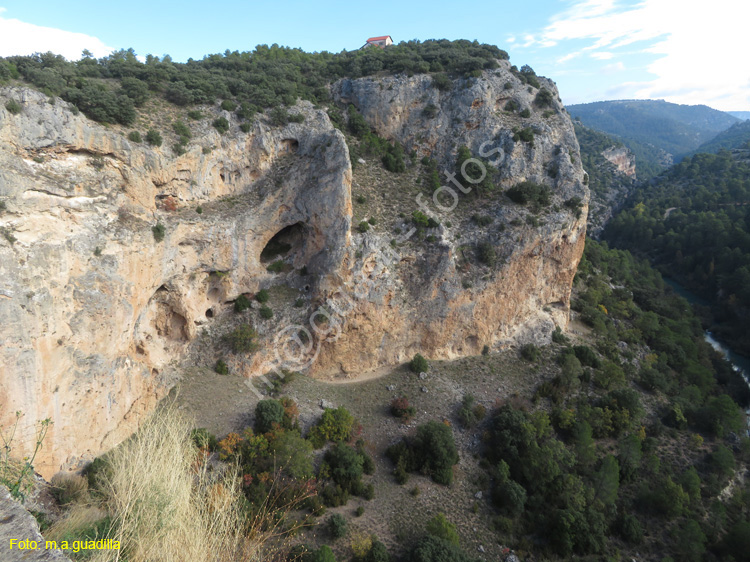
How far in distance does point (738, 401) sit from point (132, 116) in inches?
2039

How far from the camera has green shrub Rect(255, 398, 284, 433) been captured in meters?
22.3

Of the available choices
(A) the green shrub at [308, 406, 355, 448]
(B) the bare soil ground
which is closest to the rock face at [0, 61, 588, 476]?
(B) the bare soil ground

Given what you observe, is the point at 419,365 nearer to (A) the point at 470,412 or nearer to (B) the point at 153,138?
(A) the point at 470,412

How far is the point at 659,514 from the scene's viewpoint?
902 inches

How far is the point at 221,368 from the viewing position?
25.6m

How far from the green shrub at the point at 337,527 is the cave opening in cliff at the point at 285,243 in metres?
17.6

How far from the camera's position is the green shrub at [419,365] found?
94.4 feet

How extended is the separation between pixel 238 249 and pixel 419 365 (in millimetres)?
15304

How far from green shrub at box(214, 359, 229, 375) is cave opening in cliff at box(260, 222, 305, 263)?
7930 millimetres

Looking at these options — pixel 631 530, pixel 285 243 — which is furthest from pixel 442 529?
pixel 285 243

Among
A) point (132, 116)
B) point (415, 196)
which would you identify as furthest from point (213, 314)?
point (415, 196)

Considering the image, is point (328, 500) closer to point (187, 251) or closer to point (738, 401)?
point (187, 251)

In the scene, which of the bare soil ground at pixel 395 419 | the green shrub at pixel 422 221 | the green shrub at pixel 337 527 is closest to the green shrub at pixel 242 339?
the bare soil ground at pixel 395 419

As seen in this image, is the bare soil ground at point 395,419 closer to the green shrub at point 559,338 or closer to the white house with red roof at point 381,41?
the green shrub at point 559,338
